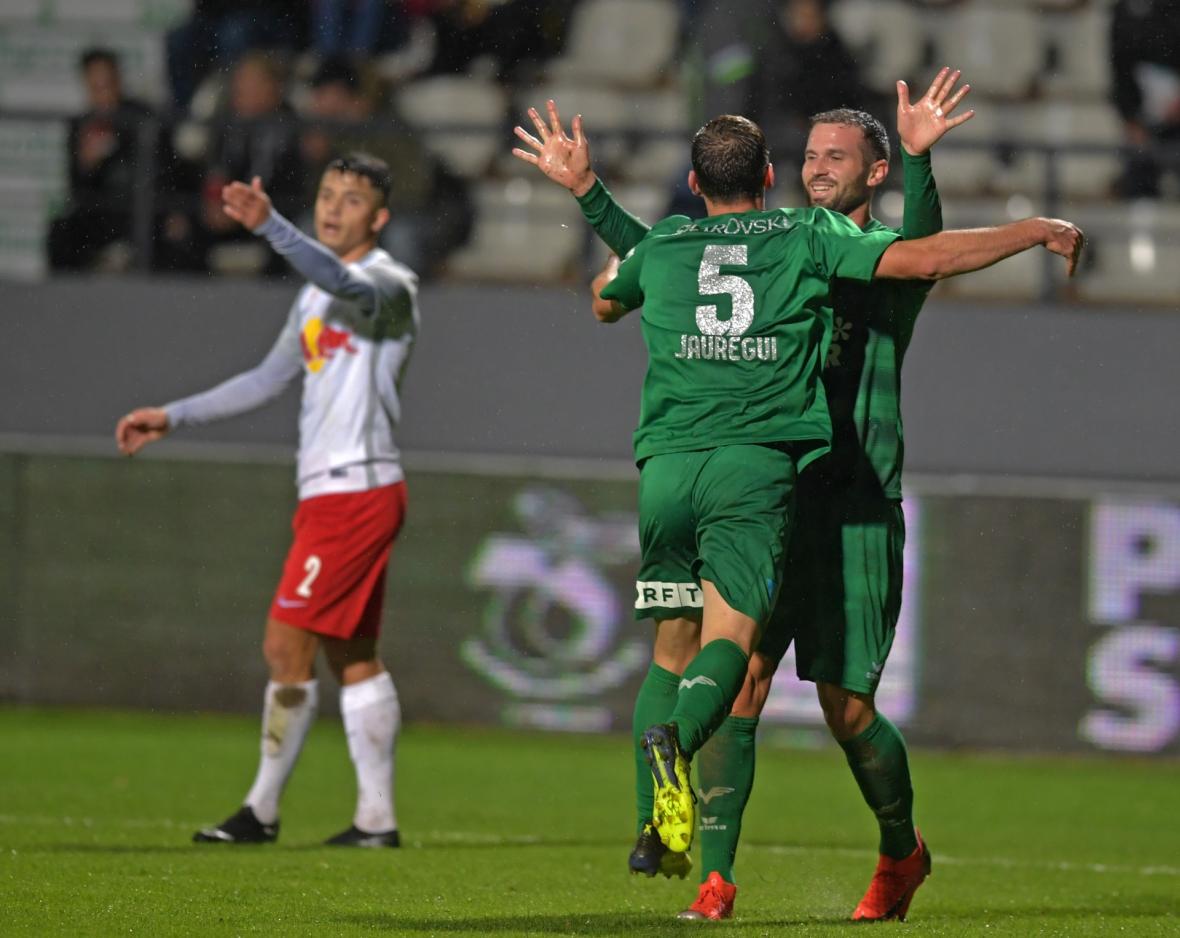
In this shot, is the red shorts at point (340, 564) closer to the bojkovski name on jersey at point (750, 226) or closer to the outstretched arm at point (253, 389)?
the outstretched arm at point (253, 389)

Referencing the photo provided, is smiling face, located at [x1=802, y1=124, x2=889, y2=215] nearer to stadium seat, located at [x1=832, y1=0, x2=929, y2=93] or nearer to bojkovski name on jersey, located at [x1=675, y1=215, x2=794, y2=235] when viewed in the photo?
bojkovski name on jersey, located at [x1=675, y1=215, x2=794, y2=235]

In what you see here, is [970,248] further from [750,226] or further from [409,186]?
[409,186]

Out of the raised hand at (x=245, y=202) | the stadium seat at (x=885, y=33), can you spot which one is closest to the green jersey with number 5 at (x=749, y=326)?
the raised hand at (x=245, y=202)

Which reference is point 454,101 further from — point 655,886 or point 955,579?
point 655,886

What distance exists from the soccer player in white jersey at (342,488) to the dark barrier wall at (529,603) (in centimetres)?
462

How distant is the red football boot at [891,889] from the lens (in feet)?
20.0

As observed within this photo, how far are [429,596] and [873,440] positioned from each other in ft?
23.7

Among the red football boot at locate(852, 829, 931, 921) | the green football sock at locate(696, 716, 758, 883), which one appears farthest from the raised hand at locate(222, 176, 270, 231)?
the red football boot at locate(852, 829, 931, 921)

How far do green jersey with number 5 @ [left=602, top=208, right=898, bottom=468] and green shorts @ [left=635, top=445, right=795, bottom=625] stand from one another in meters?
0.06

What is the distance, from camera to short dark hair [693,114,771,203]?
563 cm

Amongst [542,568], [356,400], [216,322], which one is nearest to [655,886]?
[356,400]

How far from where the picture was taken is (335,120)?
13.8 meters

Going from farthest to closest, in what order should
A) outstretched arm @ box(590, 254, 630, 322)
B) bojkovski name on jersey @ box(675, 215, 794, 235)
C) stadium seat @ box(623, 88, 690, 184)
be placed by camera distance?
1. stadium seat @ box(623, 88, 690, 184)
2. outstretched arm @ box(590, 254, 630, 322)
3. bojkovski name on jersey @ box(675, 215, 794, 235)

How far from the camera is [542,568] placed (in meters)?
12.8
